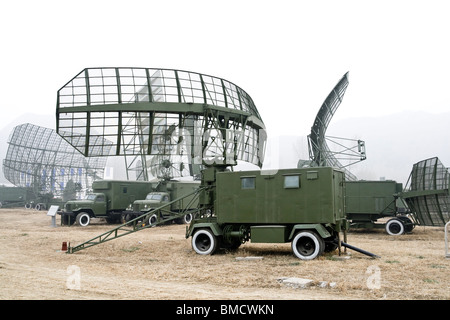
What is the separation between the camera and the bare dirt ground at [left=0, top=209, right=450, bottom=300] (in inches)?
329

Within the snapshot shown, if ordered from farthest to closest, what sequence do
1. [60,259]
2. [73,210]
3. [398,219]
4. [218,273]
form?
[73,210], [398,219], [60,259], [218,273]

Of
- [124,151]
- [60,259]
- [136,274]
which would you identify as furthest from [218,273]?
[124,151]

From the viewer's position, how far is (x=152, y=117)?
21.9m

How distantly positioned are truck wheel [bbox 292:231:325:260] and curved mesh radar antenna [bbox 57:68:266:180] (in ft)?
24.5

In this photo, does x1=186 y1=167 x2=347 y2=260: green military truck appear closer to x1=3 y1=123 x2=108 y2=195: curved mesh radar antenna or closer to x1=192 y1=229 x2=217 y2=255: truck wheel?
x1=192 y1=229 x2=217 y2=255: truck wheel

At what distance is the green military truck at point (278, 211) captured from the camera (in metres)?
13.4

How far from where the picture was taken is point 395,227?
2331 centimetres

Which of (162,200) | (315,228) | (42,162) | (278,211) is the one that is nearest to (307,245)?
(315,228)

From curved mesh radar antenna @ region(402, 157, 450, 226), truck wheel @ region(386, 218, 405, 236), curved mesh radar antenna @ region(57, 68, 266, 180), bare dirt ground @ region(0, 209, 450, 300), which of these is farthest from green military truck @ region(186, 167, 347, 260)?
truck wheel @ region(386, 218, 405, 236)

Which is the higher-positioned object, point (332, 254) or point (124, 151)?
point (124, 151)

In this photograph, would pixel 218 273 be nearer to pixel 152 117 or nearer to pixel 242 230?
pixel 242 230

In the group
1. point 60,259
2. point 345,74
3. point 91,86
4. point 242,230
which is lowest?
point 60,259

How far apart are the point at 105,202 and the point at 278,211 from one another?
824 inches
